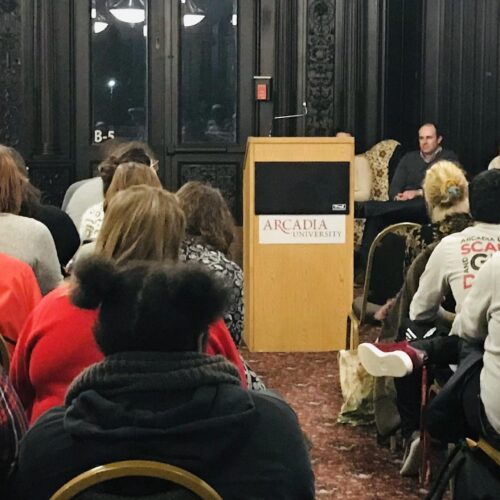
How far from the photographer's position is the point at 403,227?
4711mm

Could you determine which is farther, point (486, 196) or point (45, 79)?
point (45, 79)

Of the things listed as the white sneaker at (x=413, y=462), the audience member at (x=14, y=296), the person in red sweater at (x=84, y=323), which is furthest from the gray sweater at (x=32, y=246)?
the white sneaker at (x=413, y=462)

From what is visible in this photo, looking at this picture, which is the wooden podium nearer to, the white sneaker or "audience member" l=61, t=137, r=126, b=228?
"audience member" l=61, t=137, r=126, b=228

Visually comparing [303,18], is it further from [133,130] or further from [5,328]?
[5,328]

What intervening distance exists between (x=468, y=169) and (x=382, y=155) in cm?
76

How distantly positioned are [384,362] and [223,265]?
2.36 ft

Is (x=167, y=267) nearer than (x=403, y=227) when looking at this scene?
Yes

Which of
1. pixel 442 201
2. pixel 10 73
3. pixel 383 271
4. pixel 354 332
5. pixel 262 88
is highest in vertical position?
pixel 10 73

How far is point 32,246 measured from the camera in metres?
3.73

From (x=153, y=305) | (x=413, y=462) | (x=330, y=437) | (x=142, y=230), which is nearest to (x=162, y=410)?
(x=153, y=305)

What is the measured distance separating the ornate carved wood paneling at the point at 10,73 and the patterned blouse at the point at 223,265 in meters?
5.80

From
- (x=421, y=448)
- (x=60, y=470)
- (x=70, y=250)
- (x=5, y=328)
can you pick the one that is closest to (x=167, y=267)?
(x=60, y=470)

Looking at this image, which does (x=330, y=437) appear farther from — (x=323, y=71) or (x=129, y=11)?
(x=129, y=11)

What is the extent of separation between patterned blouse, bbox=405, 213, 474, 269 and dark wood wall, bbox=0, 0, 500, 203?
5026mm
